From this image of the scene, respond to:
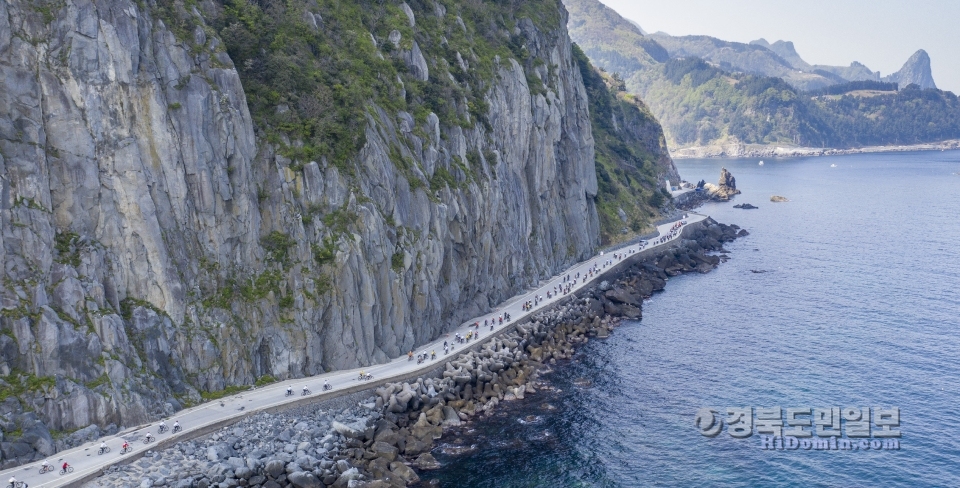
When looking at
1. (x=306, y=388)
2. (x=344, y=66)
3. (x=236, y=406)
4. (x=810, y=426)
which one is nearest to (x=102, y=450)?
(x=236, y=406)

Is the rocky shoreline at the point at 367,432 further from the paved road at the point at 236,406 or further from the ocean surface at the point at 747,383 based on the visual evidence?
the ocean surface at the point at 747,383

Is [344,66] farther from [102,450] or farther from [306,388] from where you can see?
[102,450]

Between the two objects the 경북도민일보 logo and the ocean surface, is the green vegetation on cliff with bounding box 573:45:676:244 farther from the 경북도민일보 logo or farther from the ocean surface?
the 경북도민일보 logo

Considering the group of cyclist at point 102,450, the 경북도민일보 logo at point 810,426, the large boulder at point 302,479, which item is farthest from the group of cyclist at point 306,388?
the 경북도민일보 logo at point 810,426

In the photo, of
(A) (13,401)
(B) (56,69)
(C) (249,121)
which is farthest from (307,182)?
(A) (13,401)

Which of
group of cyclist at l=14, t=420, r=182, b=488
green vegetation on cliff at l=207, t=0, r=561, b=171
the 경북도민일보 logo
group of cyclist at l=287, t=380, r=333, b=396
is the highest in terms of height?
green vegetation on cliff at l=207, t=0, r=561, b=171

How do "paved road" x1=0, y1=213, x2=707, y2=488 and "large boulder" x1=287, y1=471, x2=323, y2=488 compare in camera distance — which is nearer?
"paved road" x1=0, y1=213, x2=707, y2=488

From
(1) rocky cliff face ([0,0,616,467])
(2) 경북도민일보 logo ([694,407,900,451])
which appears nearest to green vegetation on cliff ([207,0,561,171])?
(1) rocky cliff face ([0,0,616,467])

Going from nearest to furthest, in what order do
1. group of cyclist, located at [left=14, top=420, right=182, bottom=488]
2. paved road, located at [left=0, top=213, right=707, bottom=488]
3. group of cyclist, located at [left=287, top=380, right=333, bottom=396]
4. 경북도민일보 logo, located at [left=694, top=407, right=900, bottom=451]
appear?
group of cyclist, located at [left=14, top=420, right=182, bottom=488] < paved road, located at [left=0, top=213, right=707, bottom=488] < group of cyclist, located at [left=287, top=380, right=333, bottom=396] < 경북도민일보 logo, located at [left=694, top=407, right=900, bottom=451]
